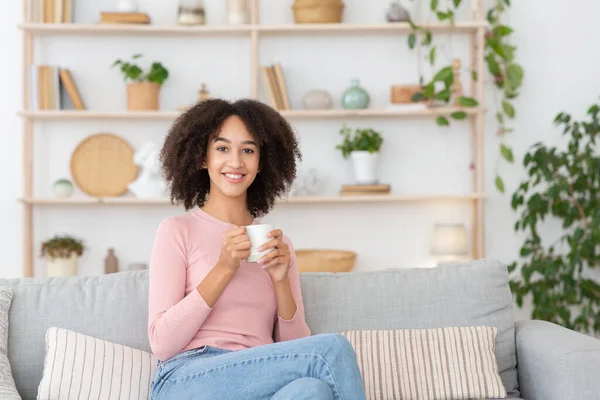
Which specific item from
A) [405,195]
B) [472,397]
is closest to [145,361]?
[472,397]

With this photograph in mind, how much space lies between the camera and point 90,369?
198cm

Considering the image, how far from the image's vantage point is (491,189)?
14.6ft

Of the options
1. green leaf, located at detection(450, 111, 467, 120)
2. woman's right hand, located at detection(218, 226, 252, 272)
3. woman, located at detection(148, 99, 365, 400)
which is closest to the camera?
woman, located at detection(148, 99, 365, 400)

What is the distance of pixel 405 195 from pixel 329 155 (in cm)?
47

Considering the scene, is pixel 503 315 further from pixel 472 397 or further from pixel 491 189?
pixel 491 189

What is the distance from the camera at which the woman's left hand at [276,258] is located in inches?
73.7

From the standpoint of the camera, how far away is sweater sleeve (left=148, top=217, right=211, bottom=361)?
1909mm

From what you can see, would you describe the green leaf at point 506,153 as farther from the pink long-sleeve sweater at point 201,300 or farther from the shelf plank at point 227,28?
the pink long-sleeve sweater at point 201,300

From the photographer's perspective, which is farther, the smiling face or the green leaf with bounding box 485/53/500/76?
the green leaf with bounding box 485/53/500/76

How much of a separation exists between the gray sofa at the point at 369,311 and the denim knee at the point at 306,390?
572 mm

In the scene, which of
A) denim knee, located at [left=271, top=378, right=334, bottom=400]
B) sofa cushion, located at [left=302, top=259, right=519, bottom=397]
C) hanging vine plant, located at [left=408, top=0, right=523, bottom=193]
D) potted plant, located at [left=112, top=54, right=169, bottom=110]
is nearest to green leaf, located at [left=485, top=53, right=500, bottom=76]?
hanging vine plant, located at [left=408, top=0, right=523, bottom=193]

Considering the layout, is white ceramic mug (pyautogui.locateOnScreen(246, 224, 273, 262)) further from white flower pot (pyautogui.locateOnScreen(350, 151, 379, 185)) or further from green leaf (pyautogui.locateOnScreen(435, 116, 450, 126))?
green leaf (pyautogui.locateOnScreen(435, 116, 450, 126))

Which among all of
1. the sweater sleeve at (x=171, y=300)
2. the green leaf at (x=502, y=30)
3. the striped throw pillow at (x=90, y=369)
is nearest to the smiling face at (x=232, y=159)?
the sweater sleeve at (x=171, y=300)

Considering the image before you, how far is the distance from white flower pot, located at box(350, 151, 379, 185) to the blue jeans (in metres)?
2.49
